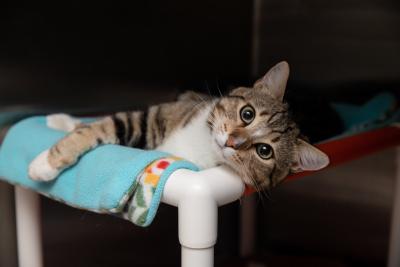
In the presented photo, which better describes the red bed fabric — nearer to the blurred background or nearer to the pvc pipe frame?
the blurred background

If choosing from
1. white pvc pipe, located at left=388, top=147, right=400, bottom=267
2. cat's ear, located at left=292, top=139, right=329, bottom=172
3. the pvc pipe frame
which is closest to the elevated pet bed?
the pvc pipe frame

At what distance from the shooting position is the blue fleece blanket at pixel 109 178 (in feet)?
2.67

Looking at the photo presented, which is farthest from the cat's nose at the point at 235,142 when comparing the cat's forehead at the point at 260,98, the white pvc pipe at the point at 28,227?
the white pvc pipe at the point at 28,227

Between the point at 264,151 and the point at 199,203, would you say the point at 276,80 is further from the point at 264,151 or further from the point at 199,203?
the point at 199,203

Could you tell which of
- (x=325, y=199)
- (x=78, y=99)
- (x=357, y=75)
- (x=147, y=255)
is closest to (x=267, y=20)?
(x=357, y=75)

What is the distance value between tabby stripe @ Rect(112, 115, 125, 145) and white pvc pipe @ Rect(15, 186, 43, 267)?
292 mm

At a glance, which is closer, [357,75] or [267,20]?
[357,75]

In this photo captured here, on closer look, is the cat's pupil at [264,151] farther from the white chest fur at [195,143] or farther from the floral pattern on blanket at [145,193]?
the floral pattern on blanket at [145,193]

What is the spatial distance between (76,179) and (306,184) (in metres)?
1.08

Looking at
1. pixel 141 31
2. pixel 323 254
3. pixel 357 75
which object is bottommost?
pixel 323 254

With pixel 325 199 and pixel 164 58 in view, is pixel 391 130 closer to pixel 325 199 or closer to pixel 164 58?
pixel 325 199

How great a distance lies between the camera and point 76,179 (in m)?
0.92

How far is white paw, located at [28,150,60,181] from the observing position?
0.94m

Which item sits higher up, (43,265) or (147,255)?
(43,265)
